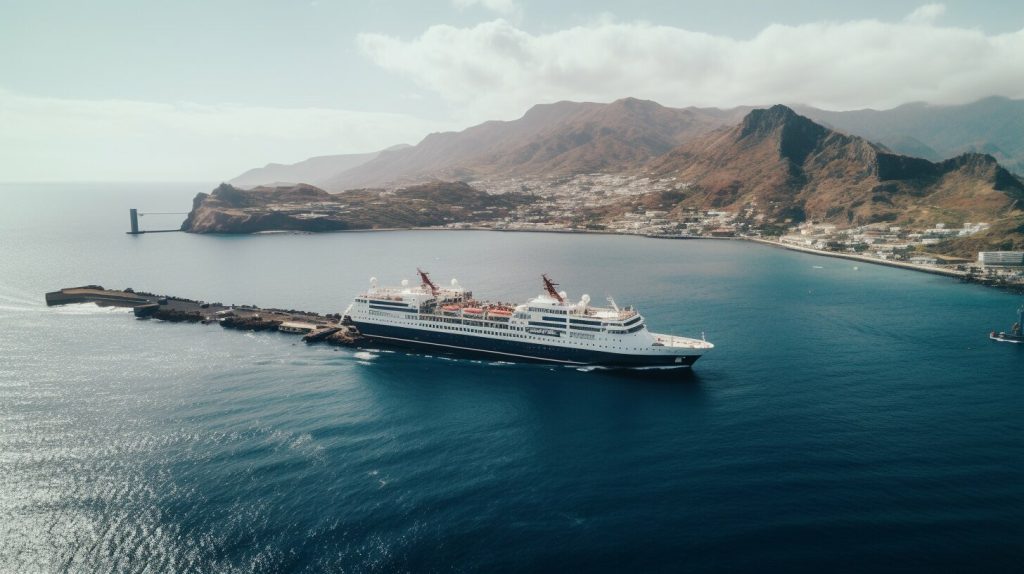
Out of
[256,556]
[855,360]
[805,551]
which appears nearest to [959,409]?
[855,360]

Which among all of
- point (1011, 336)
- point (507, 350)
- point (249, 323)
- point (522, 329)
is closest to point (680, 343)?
point (522, 329)

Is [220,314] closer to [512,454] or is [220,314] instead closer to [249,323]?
[249,323]

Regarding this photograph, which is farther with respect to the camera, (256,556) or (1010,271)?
(1010,271)

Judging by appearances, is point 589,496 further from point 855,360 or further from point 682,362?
point 855,360

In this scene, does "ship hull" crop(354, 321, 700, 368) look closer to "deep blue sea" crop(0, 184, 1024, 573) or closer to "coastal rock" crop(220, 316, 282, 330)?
"deep blue sea" crop(0, 184, 1024, 573)

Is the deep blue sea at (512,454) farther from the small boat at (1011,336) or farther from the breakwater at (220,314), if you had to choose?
the breakwater at (220,314)

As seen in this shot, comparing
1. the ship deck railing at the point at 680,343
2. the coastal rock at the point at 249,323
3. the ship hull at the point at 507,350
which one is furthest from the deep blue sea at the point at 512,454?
the coastal rock at the point at 249,323
